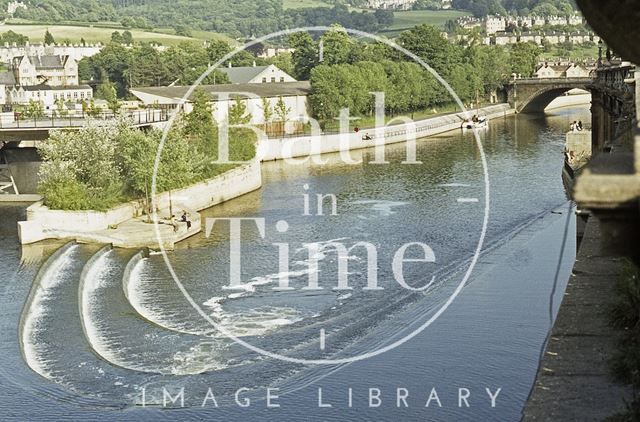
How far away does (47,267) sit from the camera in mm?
30891

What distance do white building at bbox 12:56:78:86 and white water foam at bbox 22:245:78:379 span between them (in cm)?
10183

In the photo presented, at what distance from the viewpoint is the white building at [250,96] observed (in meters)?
67.4

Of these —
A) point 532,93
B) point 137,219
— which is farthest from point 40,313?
point 532,93

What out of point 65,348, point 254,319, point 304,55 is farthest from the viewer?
point 304,55

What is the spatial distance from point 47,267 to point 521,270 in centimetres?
1299

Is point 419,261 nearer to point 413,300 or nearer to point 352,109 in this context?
point 413,300

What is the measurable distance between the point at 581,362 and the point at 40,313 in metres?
15.1

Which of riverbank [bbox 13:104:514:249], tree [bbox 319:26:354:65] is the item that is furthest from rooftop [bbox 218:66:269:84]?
riverbank [bbox 13:104:514:249]

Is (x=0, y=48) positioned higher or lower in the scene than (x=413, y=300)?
higher

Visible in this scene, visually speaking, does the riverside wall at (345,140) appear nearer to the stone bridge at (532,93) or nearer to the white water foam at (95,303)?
the stone bridge at (532,93)

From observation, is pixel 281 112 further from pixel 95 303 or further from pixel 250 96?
pixel 95 303

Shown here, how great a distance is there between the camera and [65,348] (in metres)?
22.7

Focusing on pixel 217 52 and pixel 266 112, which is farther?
pixel 217 52

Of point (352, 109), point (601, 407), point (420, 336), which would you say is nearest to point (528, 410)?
point (601, 407)
